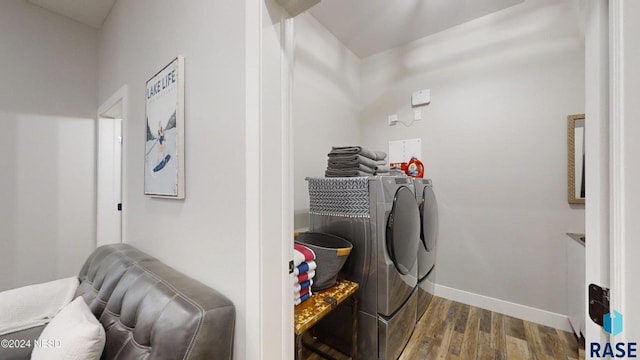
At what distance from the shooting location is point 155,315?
896 mm

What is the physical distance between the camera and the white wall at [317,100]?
237 centimetres

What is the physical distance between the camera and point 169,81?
1311 millimetres

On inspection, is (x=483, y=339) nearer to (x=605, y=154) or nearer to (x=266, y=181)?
(x=605, y=154)

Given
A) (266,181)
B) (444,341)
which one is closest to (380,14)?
(266,181)

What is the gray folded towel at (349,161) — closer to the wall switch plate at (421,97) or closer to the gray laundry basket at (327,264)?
the gray laundry basket at (327,264)

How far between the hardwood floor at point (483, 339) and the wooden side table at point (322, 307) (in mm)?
411

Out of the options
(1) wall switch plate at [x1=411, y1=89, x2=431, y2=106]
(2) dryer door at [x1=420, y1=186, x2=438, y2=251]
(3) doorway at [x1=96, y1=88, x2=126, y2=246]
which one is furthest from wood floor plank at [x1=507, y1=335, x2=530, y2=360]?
(3) doorway at [x1=96, y1=88, x2=126, y2=246]

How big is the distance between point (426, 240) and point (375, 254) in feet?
3.15

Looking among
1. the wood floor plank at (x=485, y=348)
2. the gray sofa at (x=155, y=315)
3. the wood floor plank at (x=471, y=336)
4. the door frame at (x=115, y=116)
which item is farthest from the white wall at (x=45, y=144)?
the wood floor plank at (x=485, y=348)

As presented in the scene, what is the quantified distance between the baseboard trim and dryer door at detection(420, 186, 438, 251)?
22.7 inches

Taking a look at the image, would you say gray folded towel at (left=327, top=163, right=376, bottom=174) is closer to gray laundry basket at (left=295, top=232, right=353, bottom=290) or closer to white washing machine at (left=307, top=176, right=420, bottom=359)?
white washing machine at (left=307, top=176, right=420, bottom=359)

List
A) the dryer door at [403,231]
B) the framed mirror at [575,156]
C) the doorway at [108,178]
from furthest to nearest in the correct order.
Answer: the doorway at [108,178], the framed mirror at [575,156], the dryer door at [403,231]

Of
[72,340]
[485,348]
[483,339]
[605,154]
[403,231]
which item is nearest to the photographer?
[605,154]

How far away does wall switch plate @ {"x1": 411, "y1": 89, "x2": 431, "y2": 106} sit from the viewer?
2775 mm
